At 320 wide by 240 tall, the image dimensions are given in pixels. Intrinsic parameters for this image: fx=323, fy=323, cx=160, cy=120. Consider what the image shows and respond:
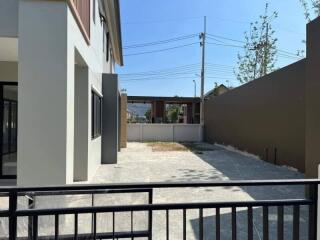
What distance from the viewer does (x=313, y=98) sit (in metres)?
6.06

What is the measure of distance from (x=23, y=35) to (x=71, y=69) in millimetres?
730

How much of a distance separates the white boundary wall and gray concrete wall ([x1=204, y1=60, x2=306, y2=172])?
5.31m

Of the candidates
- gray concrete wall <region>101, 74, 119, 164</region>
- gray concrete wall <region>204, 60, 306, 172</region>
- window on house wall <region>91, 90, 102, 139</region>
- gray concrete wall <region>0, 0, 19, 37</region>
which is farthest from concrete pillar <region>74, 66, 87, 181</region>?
gray concrete wall <region>204, 60, 306, 172</region>

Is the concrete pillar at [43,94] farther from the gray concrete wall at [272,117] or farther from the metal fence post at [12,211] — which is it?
the gray concrete wall at [272,117]

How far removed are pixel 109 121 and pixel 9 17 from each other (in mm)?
6384

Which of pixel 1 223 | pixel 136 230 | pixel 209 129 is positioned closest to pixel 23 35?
pixel 1 223

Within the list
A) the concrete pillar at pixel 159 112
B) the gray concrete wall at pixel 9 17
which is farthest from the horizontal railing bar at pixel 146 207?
the concrete pillar at pixel 159 112

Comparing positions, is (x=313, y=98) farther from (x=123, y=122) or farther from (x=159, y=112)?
(x=159, y=112)

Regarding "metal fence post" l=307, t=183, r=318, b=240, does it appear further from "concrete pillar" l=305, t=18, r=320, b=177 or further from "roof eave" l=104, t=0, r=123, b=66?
"roof eave" l=104, t=0, r=123, b=66

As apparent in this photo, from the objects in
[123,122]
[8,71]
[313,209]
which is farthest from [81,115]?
[123,122]

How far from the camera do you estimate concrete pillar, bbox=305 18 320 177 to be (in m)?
5.90

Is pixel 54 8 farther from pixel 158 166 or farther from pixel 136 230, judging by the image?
pixel 158 166

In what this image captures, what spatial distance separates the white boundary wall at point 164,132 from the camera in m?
21.3

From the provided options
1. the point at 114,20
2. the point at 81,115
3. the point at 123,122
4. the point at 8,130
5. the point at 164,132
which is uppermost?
the point at 114,20
